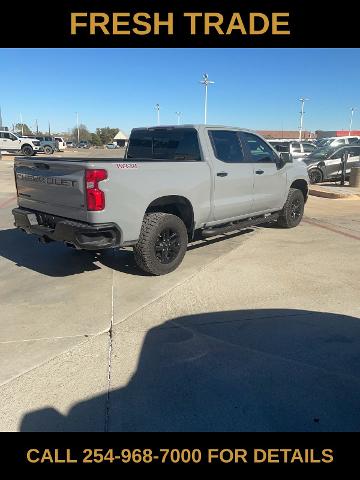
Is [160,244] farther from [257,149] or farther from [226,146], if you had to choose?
[257,149]

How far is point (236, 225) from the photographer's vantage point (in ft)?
20.4

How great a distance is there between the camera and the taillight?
4.05 m

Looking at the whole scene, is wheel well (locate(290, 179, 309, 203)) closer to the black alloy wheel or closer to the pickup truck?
the pickup truck

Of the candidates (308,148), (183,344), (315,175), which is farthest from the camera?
(308,148)

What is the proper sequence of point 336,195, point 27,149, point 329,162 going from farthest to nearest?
point 27,149 < point 329,162 < point 336,195

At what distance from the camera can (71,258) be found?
5816mm

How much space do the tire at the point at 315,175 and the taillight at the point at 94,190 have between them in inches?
515

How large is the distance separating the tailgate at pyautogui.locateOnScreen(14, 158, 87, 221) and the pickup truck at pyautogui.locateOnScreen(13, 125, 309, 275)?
0.01 metres

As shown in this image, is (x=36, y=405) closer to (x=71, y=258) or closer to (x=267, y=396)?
(x=267, y=396)

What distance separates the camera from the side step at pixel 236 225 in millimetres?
5676

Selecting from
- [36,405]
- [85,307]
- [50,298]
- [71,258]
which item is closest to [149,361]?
[36,405]

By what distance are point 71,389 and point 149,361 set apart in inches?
25.1

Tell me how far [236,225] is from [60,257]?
2.76 m
